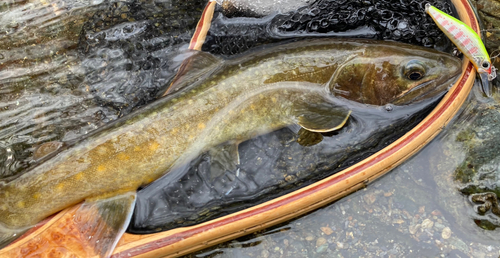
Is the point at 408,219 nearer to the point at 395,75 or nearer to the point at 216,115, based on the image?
the point at 395,75

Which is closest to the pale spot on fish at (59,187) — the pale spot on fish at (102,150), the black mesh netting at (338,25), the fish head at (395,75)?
the pale spot on fish at (102,150)

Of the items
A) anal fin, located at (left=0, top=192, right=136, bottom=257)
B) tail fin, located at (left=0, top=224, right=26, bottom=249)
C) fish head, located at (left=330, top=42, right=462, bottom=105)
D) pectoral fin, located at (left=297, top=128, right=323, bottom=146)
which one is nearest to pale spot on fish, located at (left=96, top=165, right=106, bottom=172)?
anal fin, located at (left=0, top=192, right=136, bottom=257)

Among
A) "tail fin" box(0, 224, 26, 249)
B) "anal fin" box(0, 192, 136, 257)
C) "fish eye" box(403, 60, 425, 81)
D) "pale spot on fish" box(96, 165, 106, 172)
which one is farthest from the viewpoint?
"fish eye" box(403, 60, 425, 81)

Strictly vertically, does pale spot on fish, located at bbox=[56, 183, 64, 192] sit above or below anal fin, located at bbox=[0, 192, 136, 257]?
above

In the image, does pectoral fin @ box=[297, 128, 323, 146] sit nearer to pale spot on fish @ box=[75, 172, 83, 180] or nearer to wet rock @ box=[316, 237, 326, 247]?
wet rock @ box=[316, 237, 326, 247]

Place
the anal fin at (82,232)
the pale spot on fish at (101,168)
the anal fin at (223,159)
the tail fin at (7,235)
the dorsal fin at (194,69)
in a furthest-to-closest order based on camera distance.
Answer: the dorsal fin at (194,69) → the anal fin at (223,159) → the pale spot on fish at (101,168) → the tail fin at (7,235) → the anal fin at (82,232)

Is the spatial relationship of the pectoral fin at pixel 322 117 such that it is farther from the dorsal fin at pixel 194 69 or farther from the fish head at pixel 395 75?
the dorsal fin at pixel 194 69

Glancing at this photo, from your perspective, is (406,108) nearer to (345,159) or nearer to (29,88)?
(345,159)
